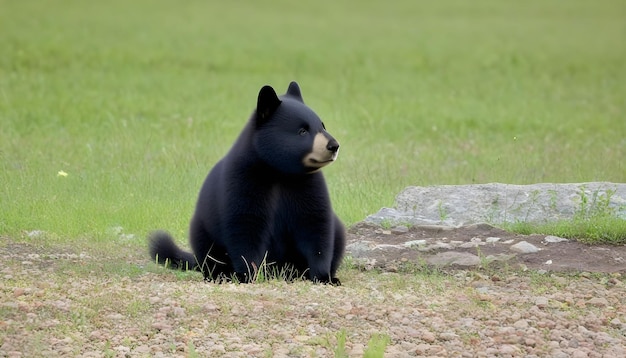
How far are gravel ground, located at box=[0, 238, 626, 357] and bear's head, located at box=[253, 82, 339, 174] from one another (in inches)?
29.9

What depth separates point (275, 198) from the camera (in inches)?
259

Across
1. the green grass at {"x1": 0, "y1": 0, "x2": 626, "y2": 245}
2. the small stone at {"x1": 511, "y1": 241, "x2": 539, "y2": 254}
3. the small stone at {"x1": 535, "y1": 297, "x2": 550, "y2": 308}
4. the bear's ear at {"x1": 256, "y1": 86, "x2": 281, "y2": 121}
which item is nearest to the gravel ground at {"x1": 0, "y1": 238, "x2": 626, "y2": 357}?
the small stone at {"x1": 535, "y1": 297, "x2": 550, "y2": 308}

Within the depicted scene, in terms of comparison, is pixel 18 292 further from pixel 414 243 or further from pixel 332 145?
pixel 414 243

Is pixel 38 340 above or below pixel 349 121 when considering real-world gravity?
above

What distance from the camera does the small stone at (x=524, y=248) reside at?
287 inches

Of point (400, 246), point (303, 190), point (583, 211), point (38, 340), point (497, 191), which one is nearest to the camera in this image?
point (38, 340)

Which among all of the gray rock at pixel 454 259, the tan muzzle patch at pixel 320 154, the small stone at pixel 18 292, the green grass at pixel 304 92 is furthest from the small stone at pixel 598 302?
the green grass at pixel 304 92

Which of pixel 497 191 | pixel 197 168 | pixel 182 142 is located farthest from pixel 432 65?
pixel 497 191

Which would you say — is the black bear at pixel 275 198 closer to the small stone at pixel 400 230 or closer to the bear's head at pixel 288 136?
the bear's head at pixel 288 136

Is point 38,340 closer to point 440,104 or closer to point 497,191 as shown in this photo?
point 497,191

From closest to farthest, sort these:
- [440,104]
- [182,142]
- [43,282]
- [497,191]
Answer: [43,282] < [497,191] < [182,142] < [440,104]

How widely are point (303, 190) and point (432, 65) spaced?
18.5 metres

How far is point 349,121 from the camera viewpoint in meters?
17.2

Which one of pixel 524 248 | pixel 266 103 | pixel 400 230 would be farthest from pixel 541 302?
pixel 400 230
